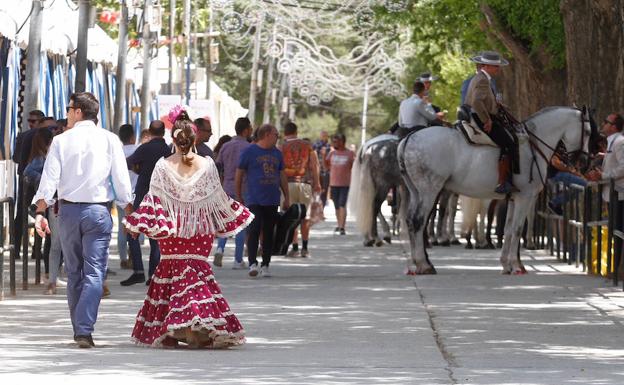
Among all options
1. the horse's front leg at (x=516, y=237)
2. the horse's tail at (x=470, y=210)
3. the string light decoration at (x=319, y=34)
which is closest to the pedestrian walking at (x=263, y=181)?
the horse's front leg at (x=516, y=237)

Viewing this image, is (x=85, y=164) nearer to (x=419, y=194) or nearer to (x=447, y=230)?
(x=419, y=194)

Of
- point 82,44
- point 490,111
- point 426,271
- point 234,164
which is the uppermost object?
point 82,44

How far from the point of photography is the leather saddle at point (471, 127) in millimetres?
20984

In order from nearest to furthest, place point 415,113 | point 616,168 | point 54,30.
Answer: point 616,168 < point 415,113 < point 54,30

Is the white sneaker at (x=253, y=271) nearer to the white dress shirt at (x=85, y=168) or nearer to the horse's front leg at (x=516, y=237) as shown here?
the horse's front leg at (x=516, y=237)

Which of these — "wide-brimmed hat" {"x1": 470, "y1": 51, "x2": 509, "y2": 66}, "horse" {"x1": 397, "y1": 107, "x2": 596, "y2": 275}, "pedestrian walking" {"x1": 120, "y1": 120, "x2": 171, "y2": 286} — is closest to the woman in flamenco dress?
"pedestrian walking" {"x1": 120, "y1": 120, "x2": 171, "y2": 286}

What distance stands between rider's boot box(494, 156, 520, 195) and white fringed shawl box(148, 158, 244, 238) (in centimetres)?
850

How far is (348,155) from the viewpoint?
115 feet

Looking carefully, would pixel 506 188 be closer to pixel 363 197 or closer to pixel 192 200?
pixel 363 197

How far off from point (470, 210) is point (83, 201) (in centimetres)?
1491

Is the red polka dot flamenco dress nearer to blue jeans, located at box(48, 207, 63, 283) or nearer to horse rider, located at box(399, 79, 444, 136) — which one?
blue jeans, located at box(48, 207, 63, 283)

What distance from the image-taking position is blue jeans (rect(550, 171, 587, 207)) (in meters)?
24.7

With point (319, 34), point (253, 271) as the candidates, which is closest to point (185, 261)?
point (253, 271)

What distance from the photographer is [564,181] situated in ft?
82.4
